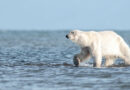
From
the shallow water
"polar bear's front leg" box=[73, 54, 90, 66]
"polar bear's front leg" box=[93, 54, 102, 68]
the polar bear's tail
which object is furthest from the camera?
the polar bear's tail

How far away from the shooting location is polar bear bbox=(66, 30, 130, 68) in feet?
51.9

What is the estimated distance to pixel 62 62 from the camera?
18.0 metres

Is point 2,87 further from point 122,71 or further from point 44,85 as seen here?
point 122,71

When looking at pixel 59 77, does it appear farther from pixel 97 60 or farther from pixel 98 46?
pixel 98 46

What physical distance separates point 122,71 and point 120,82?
2.31 metres

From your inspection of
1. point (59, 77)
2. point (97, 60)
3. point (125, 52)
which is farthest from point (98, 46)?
point (59, 77)

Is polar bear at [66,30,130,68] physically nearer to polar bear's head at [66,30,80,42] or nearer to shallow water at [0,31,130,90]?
polar bear's head at [66,30,80,42]

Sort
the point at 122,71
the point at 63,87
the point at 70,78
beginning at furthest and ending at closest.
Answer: the point at 122,71 < the point at 70,78 < the point at 63,87

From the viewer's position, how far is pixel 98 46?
15.9 metres

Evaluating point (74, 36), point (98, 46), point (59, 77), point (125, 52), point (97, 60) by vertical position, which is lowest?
point (59, 77)

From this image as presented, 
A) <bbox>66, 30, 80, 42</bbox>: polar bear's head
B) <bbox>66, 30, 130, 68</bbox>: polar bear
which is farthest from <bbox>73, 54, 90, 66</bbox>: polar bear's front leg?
<bbox>66, 30, 80, 42</bbox>: polar bear's head

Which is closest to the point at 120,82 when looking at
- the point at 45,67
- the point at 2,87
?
the point at 2,87

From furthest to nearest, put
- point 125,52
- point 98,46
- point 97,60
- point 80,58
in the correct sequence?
point 125,52 → point 80,58 → point 98,46 → point 97,60

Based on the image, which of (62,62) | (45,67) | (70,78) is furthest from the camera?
(62,62)
